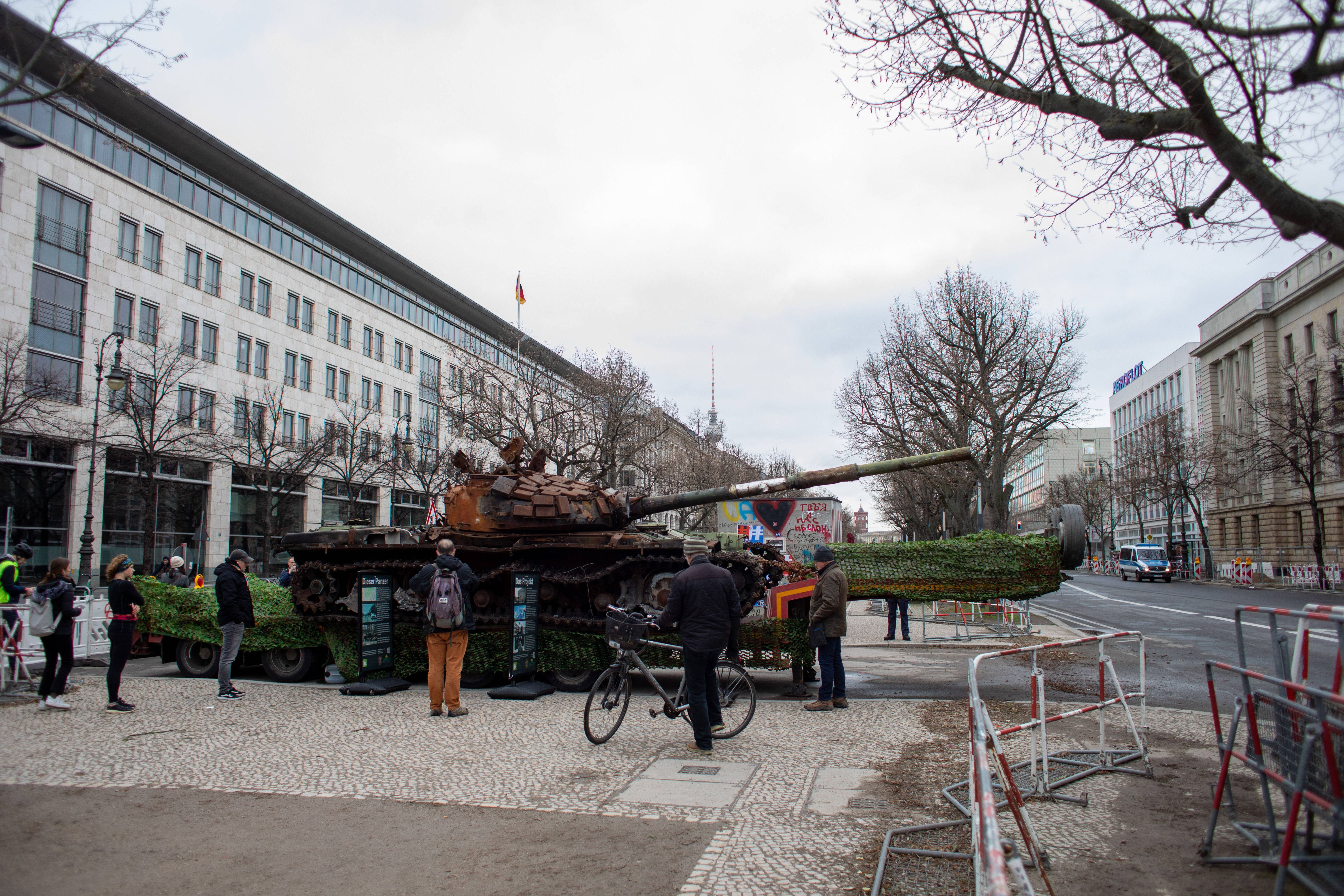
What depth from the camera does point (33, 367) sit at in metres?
25.8

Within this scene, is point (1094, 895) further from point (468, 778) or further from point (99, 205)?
point (99, 205)

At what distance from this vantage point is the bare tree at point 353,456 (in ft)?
112

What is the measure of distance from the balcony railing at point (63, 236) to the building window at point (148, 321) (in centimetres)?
261

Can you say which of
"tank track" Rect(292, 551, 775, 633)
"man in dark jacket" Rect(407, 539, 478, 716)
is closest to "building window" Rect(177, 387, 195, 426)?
"tank track" Rect(292, 551, 775, 633)

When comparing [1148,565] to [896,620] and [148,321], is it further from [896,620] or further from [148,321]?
[148,321]

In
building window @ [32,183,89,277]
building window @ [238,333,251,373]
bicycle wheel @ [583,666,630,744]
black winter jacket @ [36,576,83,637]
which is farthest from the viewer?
building window @ [238,333,251,373]

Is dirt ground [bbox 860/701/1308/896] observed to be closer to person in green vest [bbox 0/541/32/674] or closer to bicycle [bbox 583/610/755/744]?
bicycle [bbox 583/610/755/744]

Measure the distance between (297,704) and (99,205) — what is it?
26.8 metres

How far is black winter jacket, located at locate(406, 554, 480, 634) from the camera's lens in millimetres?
9383

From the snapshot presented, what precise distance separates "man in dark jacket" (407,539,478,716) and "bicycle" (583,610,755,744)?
5.79 feet

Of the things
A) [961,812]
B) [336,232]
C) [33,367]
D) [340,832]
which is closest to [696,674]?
[961,812]

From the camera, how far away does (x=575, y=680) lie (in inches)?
426

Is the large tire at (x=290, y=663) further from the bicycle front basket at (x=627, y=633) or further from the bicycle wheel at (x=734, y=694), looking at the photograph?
the bicycle wheel at (x=734, y=694)

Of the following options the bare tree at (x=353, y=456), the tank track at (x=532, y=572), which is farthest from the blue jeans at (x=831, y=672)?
the bare tree at (x=353, y=456)
